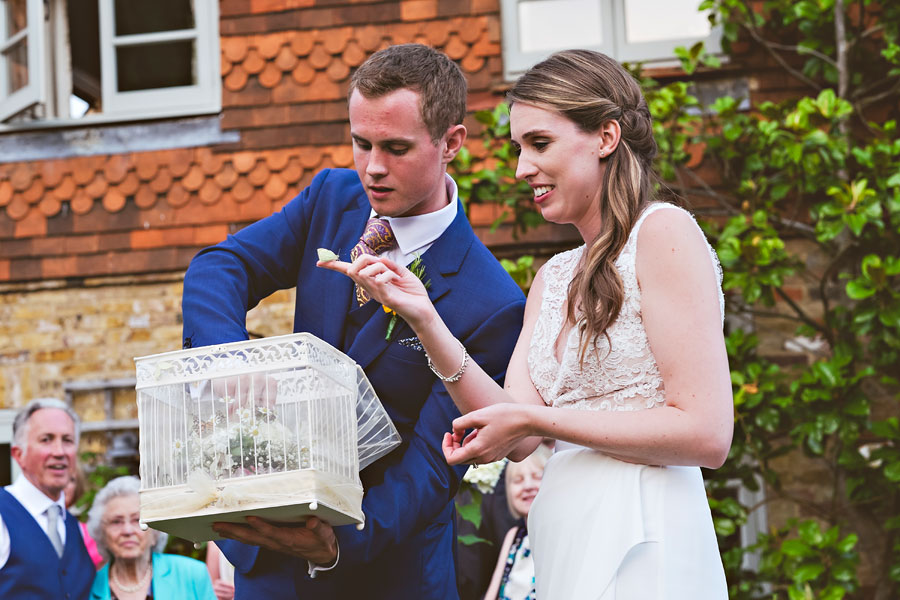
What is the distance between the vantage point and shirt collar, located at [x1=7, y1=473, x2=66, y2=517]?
5582 millimetres

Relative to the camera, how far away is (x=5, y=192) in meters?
7.34

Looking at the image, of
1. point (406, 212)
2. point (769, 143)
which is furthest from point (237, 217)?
point (406, 212)

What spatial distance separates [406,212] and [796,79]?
426 cm

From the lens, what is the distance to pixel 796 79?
6.61 m

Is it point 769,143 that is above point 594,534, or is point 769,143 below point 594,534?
above

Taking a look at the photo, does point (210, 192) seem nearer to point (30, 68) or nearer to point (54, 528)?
point (30, 68)

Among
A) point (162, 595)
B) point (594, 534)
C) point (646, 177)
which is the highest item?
point (646, 177)

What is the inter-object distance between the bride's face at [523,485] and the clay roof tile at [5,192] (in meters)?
3.82

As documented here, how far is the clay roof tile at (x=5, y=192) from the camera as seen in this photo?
7.33 meters

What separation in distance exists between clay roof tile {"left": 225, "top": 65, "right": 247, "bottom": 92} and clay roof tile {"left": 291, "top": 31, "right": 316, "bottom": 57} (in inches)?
13.0

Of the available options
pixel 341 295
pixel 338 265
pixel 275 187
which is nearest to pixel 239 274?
pixel 341 295

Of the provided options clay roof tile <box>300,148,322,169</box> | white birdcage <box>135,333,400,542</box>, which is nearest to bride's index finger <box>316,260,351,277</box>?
white birdcage <box>135,333,400,542</box>

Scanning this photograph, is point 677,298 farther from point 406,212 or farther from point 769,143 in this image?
point 769,143

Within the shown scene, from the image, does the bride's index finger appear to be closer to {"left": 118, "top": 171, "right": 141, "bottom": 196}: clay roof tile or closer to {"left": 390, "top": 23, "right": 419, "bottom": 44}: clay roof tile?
{"left": 390, "top": 23, "right": 419, "bottom": 44}: clay roof tile
